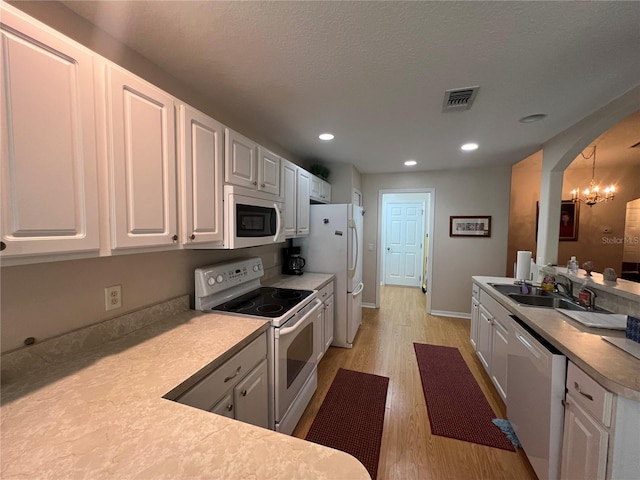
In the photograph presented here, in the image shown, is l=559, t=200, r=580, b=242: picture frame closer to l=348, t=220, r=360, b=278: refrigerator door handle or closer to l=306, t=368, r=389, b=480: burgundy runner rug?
l=348, t=220, r=360, b=278: refrigerator door handle

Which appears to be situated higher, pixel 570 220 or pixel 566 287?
pixel 570 220

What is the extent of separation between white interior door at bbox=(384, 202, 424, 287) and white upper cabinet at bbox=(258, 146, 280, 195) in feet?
14.9

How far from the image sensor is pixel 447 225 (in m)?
4.22

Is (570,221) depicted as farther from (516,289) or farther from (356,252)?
(356,252)

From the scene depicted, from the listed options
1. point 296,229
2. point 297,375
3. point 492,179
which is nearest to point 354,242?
point 296,229

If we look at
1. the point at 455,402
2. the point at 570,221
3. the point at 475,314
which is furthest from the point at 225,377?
the point at 570,221

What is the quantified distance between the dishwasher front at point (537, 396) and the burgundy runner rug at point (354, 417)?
912 mm

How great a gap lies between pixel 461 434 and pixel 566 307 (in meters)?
1.28

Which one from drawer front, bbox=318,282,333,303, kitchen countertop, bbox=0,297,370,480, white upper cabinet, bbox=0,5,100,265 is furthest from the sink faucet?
white upper cabinet, bbox=0,5,100,265

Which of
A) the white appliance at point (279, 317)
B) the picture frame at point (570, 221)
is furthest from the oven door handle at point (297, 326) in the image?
the picture frame at point (570, 221)

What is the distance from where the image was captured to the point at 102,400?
0.86 meters

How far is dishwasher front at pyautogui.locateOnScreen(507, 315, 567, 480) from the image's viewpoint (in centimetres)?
132

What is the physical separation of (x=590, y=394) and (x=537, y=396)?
407 millimetres

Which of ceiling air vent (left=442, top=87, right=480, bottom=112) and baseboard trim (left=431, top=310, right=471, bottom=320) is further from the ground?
ceiling air vent (left=442, top=87, right=480, bottom=112)
